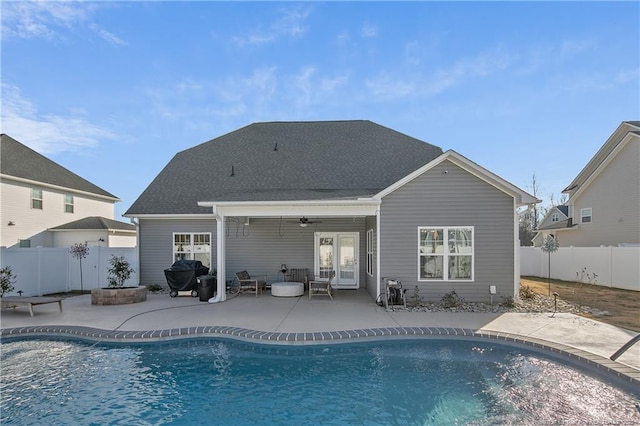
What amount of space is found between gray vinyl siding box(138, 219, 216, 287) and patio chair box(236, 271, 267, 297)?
162 cm

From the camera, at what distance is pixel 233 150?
1636cm

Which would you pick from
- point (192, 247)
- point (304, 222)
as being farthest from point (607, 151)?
point (192, 247)

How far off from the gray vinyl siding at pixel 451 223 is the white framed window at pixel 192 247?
276 inches

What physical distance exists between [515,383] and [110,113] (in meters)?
17.0

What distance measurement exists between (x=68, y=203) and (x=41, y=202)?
63.7 inches

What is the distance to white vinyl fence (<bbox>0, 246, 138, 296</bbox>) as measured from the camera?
11.8 meters

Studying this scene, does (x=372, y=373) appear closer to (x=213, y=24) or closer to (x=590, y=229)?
(x=213, y=24)

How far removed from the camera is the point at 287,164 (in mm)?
15109

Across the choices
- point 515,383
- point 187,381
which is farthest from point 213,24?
point 515,383

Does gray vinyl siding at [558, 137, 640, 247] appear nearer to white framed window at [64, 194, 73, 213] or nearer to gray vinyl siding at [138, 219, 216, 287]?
gray vinyl siding at [138, 219, 216, 287]

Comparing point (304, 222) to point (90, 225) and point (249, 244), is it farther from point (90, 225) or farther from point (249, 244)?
point (90, 225)

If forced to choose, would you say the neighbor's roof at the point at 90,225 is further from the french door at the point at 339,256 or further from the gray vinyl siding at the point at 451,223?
the gray vinyl siding at the point at 451,223

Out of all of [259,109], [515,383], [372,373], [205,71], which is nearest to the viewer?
[515,383]

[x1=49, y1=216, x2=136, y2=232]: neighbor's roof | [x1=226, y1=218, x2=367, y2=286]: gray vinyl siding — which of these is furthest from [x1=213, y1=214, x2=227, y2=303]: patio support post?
[x1=49, y1=216, x2=136, y2=232]: neighbor's roof
